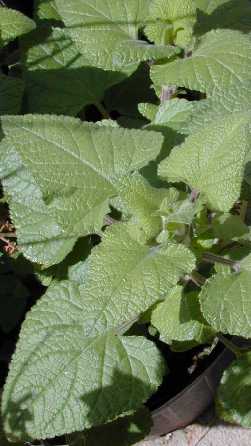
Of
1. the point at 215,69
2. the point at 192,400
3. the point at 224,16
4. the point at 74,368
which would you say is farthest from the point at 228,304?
the point at 224,16

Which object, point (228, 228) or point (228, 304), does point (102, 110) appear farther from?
point (228, 304)

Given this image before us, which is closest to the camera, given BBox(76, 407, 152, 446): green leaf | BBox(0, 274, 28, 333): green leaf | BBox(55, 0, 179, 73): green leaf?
BBox(55, 0, 179, 73): green leaf

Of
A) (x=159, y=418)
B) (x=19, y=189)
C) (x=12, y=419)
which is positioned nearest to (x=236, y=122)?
(x=19, y=189)

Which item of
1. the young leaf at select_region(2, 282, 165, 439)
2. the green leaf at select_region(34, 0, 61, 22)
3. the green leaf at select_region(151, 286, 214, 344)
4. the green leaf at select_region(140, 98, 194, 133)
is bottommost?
the young leaf at select_region(2, 282, 165, 439)

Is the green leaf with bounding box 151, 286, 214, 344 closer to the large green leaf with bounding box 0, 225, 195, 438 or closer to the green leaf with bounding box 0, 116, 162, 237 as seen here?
the large green leaf with bounding box 0, 225, 195, 438

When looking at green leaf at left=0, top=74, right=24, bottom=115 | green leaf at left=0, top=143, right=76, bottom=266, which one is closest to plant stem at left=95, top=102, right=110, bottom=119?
green leaf at left=0, top=74, right=24, bottom=115

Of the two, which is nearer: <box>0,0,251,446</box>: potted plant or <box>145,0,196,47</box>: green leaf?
<box>0,0,251,446</box>: potted plant
